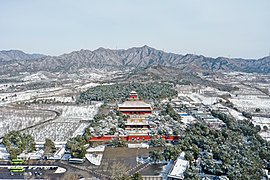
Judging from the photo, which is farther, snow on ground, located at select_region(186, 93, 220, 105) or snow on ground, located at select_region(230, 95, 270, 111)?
snow on ground, located at select_region(186, 93, 220, 105)

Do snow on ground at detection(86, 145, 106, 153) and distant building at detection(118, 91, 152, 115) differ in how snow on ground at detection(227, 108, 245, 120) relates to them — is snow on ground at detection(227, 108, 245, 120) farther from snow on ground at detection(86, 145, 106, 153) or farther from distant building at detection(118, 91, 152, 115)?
snow on ground at detection(86, 145, 106, 153)

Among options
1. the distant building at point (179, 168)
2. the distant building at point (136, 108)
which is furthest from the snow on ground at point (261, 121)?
the distant building at point (179, 168)

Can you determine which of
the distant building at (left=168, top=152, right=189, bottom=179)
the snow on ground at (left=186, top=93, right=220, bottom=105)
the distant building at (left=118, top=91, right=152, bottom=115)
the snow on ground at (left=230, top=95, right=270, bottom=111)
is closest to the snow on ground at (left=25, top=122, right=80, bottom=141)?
the distant building at (left=118, top=91, right=152, bottom=115)

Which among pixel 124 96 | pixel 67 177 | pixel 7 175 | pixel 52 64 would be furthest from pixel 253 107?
pixel 52 64

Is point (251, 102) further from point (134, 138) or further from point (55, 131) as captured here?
point (55, 131)

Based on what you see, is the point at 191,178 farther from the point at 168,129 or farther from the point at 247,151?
the point at 168,129

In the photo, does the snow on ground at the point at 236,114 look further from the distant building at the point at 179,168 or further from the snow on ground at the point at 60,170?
the snow on ground at the point at 60,170

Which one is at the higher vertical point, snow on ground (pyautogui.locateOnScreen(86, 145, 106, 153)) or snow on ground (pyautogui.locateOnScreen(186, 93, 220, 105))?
snow on ground (pyautogui.locateOnScreen(186, 93, 220, 105))

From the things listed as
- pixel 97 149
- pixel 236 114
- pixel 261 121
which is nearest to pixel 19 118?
pixel 97 149
